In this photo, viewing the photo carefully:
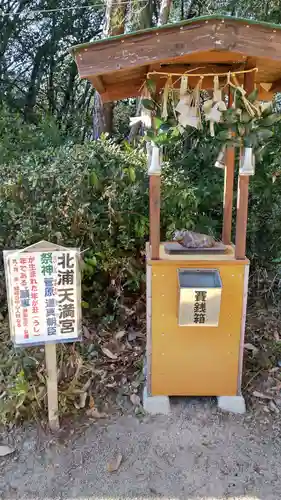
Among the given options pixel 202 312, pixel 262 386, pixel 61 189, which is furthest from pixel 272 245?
pixel 61 189

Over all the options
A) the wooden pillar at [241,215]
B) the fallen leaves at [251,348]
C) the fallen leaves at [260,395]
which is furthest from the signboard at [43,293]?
the fallen leaves at [251,348]

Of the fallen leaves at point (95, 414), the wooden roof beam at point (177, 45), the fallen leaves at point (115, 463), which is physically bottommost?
the fallen leaves at point (115, 463)

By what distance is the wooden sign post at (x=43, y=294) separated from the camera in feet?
7.08

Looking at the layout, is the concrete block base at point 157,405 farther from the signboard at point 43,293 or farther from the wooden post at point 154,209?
the wooden post at point 154,209

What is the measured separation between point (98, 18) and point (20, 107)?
295 centimetres

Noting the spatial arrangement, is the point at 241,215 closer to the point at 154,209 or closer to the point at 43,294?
the point at 154,209

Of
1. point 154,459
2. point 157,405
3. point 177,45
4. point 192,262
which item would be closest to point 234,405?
point 157,405

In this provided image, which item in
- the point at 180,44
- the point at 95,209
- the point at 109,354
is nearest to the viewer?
the point at 180,44

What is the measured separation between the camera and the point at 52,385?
2.35 metres

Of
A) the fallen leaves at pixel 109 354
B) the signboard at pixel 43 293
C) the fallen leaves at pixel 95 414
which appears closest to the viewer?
the signboard at pixel 43 293

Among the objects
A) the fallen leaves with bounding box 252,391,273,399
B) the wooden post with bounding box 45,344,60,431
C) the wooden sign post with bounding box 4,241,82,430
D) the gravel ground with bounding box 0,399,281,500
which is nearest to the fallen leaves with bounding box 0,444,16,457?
the gravel ground with bounding box 0,399,281,500

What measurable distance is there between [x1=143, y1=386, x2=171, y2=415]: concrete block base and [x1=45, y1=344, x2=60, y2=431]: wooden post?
0.59 metres

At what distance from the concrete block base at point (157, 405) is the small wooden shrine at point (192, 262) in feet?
0.13

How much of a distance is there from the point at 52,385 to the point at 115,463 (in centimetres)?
58
